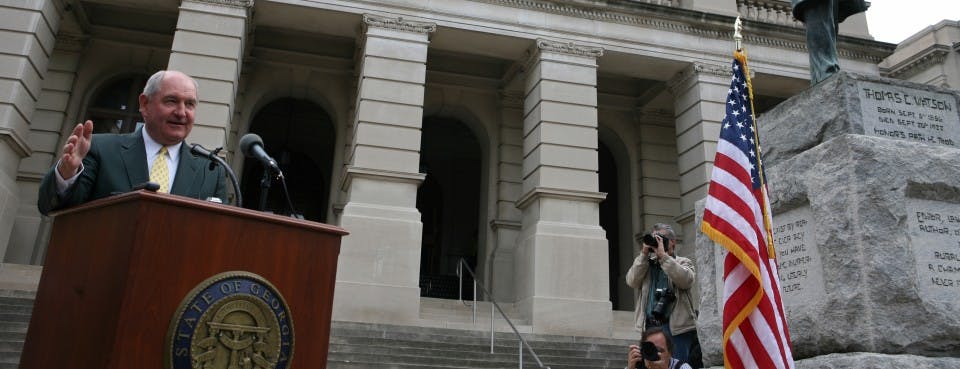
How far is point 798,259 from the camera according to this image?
16.1ft

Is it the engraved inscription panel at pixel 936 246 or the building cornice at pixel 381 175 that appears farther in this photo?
the building cornice at pixel 381 175

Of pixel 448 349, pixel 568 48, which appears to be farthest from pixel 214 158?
pixel 568 48

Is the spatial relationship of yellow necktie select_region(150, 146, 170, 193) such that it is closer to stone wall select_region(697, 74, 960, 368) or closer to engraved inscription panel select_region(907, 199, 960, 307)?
stone wall select_region(697, 74, 960, 368)

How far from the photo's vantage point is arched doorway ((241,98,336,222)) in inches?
877

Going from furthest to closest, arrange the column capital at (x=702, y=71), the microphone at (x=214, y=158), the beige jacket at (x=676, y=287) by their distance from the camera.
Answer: the column capital at (x=702, y=71) → the beige jacket at (x=676, y=287) → the microphone at (x=214, y=158)

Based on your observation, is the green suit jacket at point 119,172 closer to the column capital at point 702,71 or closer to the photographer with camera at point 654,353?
the photographer with camera at point 654,353

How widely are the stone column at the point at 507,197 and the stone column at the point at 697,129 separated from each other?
4322 mm

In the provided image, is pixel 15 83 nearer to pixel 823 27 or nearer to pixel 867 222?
pixel 823 27

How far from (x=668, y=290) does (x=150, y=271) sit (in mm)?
4916

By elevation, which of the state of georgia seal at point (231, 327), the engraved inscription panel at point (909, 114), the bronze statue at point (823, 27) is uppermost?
the bronze statue at point (823, 27)

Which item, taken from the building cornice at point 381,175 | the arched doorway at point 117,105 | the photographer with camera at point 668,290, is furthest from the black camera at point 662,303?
the arched doorway at point 117,105

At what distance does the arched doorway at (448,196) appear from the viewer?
2252 centimetres

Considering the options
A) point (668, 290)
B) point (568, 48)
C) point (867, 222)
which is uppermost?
point (568, 48)

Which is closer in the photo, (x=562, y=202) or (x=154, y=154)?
(x=154, y=154)
